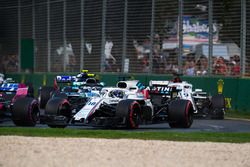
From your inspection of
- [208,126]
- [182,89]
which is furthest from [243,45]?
[208,126]

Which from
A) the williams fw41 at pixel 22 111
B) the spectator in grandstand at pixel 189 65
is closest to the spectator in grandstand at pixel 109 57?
the spectator in grandstand at pixel 189 65

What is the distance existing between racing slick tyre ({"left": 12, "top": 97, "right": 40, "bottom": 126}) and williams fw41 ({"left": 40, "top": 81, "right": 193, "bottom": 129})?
0.40 metres

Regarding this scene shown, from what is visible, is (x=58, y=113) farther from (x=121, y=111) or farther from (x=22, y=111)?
(x=121, y=111)

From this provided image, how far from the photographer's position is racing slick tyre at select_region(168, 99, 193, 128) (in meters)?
20.5

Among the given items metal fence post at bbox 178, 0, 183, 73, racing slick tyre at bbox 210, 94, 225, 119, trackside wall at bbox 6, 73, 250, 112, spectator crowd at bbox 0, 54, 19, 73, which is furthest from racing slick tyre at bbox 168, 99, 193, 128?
spectator crowd at bbox 0, 54, 19, 73

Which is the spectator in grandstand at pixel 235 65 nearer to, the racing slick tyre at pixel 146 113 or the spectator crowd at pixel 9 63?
the racing slick tyre at pixel 146 113

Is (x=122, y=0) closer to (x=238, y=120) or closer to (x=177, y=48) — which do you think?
(x=177, y=48)

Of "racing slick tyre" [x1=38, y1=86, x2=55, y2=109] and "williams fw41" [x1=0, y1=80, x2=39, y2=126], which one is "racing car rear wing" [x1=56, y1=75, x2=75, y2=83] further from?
"williams fw41" [x1=0, y1=80, x2=39, y2=126]

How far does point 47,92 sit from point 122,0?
6150 millimetres

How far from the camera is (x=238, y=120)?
25219 mm

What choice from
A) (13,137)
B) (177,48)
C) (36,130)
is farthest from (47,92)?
(13,137)

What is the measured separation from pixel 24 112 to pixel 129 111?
2800 mm

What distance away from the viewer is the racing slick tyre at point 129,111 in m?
19.6

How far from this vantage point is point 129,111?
1956 cm
